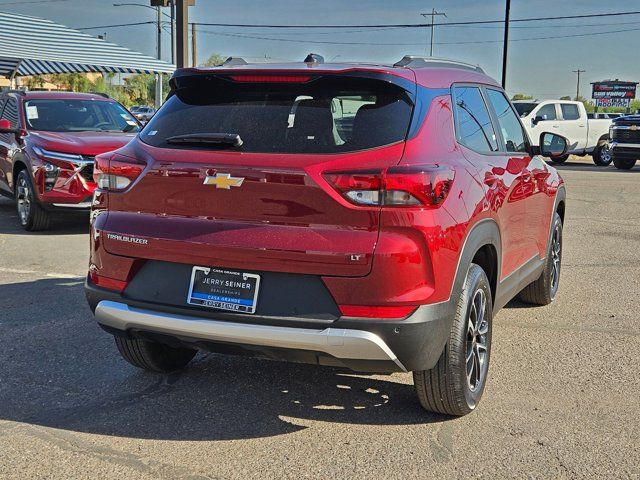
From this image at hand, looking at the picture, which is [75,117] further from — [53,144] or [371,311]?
[371,311]

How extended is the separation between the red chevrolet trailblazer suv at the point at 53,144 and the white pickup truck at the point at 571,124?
15621 mm

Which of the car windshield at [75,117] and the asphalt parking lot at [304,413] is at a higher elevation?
the car windshield at [75,117]

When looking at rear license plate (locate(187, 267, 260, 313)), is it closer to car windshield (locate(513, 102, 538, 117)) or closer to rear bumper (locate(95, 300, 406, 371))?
rear bumper (locate(95, 300, 406, 371))

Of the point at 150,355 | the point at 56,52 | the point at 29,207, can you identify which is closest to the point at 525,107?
the point at 56,52

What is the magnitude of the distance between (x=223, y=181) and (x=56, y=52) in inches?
878

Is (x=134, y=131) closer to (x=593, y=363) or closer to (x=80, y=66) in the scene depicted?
(x=593, y=363)

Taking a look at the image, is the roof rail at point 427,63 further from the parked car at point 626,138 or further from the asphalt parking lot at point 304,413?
the parked car at point 626,138

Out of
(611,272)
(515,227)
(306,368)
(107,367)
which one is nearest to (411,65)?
(515,227)

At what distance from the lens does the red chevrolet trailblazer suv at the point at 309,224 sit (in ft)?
11.0

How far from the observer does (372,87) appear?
3666 millimetres

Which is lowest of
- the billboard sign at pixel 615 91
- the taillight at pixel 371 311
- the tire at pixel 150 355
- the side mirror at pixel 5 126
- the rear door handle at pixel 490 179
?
the tire at pixel 150 355

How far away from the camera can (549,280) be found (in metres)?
6.26

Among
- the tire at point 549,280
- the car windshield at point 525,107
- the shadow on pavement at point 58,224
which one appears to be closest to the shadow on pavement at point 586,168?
the car windshield at point 525,107

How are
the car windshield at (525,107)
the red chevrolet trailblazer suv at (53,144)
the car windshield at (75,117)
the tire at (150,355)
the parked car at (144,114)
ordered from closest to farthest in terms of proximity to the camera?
1. the tire at (150,355)
2. the red chevrolet trailblazer suv at (53,144)
3. the car windshield at (75,117)
4. the parked car at (144,114)
5. the car windshield at (525,107)
